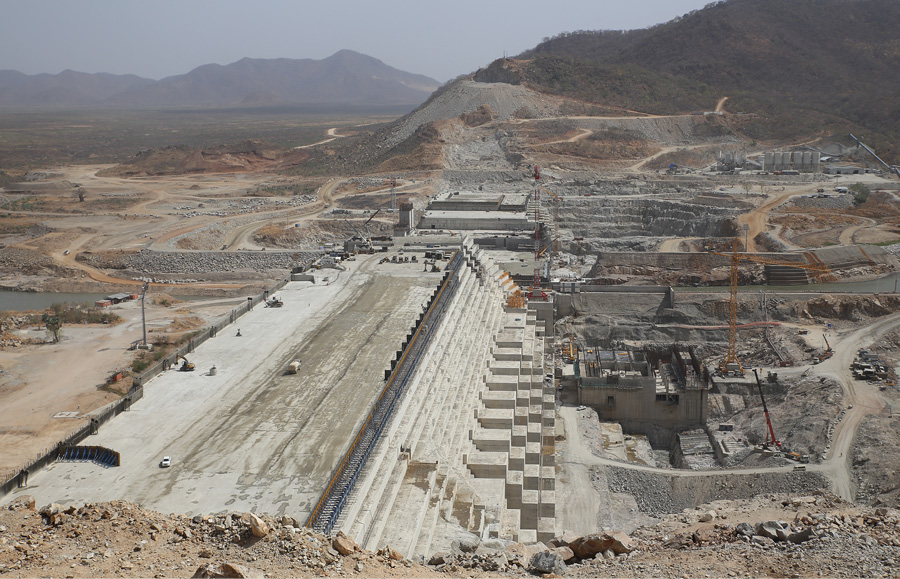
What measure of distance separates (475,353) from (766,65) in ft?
466

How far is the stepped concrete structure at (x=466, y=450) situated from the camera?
1908cm

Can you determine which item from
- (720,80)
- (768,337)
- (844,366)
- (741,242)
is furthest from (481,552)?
(720,80)

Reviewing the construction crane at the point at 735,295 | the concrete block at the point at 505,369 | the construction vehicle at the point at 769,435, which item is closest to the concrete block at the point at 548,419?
the concrete block at the point at 505,369

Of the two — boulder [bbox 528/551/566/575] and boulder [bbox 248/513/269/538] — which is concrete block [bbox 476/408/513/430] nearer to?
boulder [bbox 528/551/566/575]

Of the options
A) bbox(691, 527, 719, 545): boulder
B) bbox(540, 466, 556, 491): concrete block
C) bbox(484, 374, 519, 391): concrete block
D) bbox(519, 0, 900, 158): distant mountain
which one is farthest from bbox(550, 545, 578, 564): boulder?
bbox(519, 0, 900, 158): distant mountain

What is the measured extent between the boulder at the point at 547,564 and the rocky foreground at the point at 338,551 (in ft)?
Answer: 0.06

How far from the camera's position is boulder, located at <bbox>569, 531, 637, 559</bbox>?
15617 mm

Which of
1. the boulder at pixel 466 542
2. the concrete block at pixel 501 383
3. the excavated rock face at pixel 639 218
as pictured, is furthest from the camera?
the excavated rock face at pixel 639 218

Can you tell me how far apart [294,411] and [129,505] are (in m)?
9.17

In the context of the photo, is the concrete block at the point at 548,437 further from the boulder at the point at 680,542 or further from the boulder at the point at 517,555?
the boulder at the point at 517,555

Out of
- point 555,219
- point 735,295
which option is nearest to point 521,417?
point 735,295

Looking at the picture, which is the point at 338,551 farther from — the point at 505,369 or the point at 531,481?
the point at 505,369

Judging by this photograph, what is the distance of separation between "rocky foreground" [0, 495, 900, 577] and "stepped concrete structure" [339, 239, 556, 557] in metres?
3.42

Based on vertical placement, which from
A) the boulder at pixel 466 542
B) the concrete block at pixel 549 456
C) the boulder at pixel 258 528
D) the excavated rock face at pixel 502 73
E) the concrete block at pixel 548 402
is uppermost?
the excavated rock face at pixel 502 73
